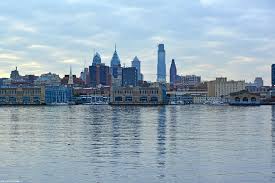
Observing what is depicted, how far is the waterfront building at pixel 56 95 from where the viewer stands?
16388 centimetres

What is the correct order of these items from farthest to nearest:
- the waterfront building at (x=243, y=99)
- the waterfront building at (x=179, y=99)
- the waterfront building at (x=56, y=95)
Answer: the waterfront building at (x=179, y=99) < the waterfront building at (x=243, y=99) < the waterfront building at (x=56, y=95)

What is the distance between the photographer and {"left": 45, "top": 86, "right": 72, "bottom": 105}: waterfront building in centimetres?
16388

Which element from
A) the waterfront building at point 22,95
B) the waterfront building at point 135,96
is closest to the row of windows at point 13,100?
the waterfront building at point 22,95

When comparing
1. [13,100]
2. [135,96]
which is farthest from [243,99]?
[13,100]

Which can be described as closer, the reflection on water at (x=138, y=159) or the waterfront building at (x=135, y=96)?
the reflection on water at (x=138, y=159)

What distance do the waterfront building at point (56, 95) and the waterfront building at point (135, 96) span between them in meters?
16.1

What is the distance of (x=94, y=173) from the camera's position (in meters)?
20.3

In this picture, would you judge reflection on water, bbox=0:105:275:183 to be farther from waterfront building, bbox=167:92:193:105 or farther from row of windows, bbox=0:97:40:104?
waterfront building, bbox=167:92:193:105

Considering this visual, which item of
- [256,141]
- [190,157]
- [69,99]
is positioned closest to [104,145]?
[190,157]

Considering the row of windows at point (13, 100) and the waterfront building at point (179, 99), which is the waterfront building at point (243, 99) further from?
the row of windows at point (13, 100)

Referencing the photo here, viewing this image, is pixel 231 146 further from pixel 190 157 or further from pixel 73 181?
pixel 73 181

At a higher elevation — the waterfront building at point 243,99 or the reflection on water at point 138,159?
the waterfront building at point 243,99

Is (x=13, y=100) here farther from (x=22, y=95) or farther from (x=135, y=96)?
(x=135, y=96)

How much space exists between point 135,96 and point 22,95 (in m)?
32.8
